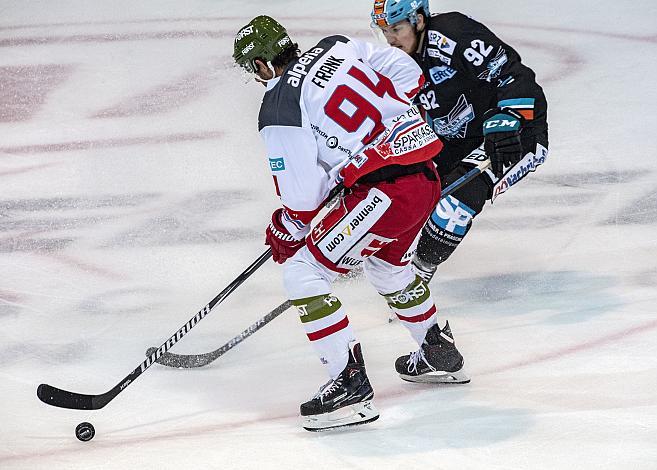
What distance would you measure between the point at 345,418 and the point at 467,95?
4.68ft

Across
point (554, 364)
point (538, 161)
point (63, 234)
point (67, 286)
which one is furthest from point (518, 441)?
point (63, 234)

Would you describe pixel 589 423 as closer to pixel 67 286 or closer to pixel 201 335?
pixel 201 335

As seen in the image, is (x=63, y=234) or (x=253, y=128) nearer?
(x=63, y=234)

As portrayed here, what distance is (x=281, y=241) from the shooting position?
3.02 meters

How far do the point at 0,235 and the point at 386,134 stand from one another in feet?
7.07

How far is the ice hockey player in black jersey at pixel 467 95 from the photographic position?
11.6 feet

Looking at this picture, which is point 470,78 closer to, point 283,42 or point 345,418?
point 283,42

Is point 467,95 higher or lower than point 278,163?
lower

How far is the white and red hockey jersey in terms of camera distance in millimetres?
2723

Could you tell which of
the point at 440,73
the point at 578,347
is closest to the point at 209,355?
the point at 578,347

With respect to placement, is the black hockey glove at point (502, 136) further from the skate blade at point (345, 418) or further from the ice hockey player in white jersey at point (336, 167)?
the skate blade at point (345, 418)

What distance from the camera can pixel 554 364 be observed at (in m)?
3.18

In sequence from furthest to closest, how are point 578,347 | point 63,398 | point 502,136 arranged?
point 502,136 → point 578,347 → point 63,398

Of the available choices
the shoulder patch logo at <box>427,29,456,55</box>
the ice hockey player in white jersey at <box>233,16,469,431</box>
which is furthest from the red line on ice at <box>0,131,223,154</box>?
the ice hockey player in white jersey at <box>233,16,469,431</box>
